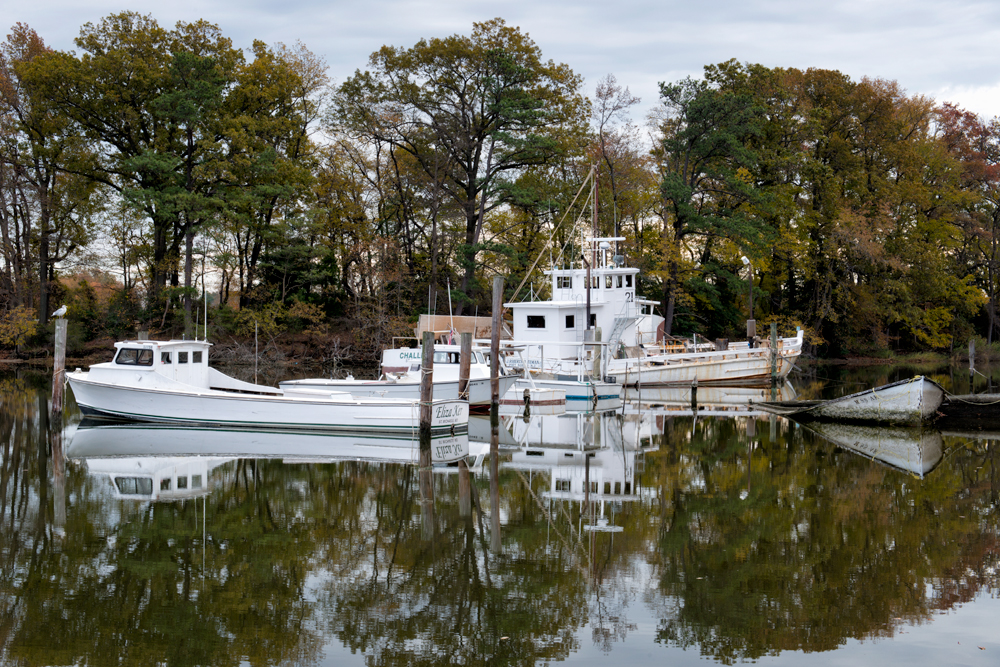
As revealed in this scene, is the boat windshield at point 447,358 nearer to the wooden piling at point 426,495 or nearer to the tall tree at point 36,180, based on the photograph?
the wooden piling at point 426,495

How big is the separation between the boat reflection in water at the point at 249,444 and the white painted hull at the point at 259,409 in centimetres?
24

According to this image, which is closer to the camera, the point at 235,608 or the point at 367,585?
the point at 235,608

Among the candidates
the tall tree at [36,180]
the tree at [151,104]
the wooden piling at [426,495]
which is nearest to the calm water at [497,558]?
the wooden piling at [426,495]

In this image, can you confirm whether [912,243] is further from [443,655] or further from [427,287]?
[443,655]

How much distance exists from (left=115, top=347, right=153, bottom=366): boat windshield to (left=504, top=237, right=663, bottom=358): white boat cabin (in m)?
13.8

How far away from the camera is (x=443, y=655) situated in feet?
21.8

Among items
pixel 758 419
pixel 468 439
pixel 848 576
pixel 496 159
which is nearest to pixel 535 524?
pixel 848 576

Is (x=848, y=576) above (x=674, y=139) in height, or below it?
below

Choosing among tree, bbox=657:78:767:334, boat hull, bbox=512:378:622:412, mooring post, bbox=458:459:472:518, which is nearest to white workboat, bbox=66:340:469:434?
mooring post, bbox=458:459:472:518

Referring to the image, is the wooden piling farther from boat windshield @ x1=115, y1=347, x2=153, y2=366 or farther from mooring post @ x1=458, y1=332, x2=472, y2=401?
boat windshield @ x1=115, y1=347, x2=153, y2=366

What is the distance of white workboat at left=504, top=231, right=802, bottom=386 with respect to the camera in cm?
3052

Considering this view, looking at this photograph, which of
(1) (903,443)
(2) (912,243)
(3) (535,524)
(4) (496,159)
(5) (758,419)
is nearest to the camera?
(3) (535,524)

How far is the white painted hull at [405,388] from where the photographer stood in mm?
21578

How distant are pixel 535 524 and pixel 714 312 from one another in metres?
38.3
